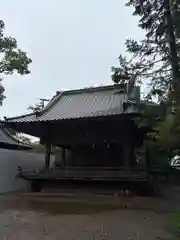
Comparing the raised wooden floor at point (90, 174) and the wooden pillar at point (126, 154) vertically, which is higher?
the wooden pillar at point (126, 154)

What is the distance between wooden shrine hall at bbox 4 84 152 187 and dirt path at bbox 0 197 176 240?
4916 millimetres

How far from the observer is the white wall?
16.6 meters

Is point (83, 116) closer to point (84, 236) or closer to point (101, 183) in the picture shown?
point (101, 183)

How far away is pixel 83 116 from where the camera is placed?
15961 millimetres

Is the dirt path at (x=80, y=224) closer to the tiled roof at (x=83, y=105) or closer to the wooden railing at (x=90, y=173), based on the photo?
the wooden railing at (x=90, y=173)

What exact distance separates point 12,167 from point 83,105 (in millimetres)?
4764

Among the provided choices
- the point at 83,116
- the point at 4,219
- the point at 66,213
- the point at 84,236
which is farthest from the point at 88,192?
the point at 84,236

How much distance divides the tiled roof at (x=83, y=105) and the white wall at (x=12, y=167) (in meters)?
1.79

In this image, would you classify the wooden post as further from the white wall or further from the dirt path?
the white wall

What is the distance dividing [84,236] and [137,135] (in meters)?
10.6

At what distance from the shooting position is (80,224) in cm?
820

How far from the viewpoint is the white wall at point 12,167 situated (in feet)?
54.3

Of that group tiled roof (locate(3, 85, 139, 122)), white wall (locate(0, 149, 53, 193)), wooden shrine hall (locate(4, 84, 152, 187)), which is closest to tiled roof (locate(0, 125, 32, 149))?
white wall (locate(0, 149, 53, 193))

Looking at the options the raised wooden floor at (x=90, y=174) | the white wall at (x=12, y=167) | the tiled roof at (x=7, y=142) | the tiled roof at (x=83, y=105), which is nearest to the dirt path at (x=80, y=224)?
the raised wooden floor at (x=90, y=174)
